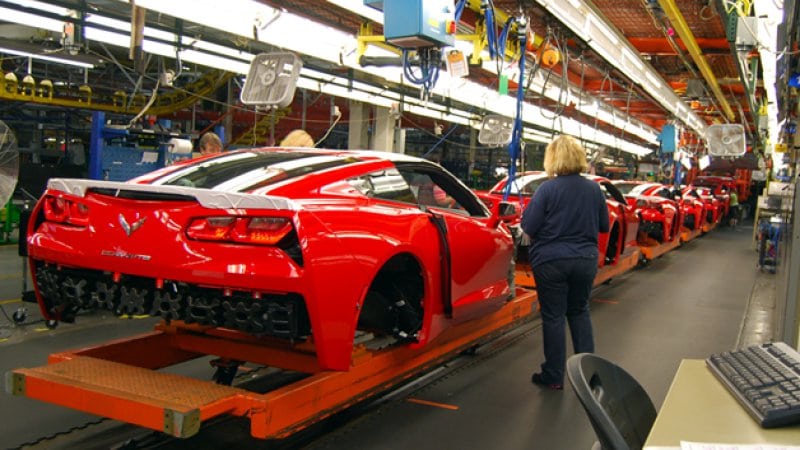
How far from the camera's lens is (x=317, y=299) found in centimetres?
267

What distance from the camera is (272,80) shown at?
5398 millimetres

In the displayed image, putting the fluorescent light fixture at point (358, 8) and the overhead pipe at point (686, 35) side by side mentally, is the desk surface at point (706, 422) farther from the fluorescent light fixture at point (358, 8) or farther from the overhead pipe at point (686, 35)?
the overhead pipe at point (686, 35)

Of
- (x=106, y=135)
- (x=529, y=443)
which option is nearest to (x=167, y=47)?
(x=106, y=135)

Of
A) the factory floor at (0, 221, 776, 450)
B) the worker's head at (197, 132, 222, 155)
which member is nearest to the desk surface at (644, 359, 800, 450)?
the factory floor at (0, 221, 776, 450)

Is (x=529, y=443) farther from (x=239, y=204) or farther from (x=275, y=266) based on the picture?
(x=239, y=204)

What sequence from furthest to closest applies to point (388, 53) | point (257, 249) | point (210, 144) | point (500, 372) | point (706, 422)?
point (388, 53), point (210, 144), point (500, 372), point (257, 249), point (706, 422)

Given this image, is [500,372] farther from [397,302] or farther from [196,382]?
[196,382]

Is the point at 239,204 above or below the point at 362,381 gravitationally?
above

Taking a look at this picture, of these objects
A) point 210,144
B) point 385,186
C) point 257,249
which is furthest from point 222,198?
point 210,144

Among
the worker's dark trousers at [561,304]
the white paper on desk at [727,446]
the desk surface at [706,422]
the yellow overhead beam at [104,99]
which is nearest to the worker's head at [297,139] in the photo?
the worker's dark trousers at [561,304]

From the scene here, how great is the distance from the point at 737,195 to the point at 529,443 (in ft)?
77.6

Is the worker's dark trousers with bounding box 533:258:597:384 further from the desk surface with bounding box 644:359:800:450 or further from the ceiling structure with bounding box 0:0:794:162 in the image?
the desk surface with bounding box 644:359:800:450

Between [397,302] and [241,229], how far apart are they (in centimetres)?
119

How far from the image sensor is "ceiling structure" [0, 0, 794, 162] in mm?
5923
